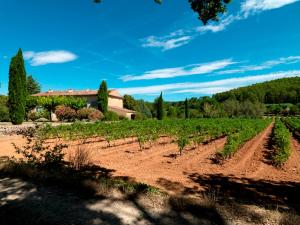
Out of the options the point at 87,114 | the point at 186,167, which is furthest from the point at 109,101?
the point at 186,167

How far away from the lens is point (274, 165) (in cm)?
1035

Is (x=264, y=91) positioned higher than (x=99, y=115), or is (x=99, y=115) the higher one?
(x=264, y=91)

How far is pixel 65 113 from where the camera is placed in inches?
1640

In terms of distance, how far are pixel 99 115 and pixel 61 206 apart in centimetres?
4016

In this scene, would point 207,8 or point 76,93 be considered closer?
point 207,8

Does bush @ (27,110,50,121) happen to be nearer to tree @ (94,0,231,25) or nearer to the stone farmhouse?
the stone farmhouse

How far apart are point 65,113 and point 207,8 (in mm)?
38283

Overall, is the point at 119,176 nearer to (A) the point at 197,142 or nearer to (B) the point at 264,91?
(A) the point at 197,142

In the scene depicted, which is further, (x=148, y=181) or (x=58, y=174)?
(x=148, y=181)

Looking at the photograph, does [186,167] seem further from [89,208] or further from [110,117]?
[110,117]

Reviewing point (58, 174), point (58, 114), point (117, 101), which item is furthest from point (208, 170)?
point (117, 101)

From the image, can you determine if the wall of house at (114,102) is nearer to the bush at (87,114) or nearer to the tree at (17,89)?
the bush at (87,114)

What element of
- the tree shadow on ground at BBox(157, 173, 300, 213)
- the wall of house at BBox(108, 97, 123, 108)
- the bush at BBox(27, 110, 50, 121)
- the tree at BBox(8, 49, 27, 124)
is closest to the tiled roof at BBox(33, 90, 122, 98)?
the wall of house at BBox(108, 97, 123, 108)

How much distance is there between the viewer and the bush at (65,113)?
1634 inches
